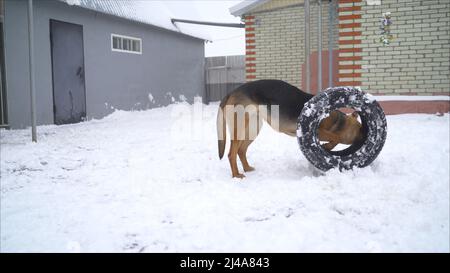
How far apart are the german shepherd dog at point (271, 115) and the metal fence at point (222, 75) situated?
50.7 ft

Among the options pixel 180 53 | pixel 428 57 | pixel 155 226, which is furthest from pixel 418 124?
pixel 180 53

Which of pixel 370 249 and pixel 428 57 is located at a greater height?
pixel 428 57

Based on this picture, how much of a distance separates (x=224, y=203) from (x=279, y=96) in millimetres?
1502

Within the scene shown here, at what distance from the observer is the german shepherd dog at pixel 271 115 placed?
395 centimetres

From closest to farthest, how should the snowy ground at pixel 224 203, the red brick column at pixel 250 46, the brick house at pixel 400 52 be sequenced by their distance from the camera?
the snowy ground at pixel 224 203, the brick house at pixel 400 52, the red brick column at pixel 250 46

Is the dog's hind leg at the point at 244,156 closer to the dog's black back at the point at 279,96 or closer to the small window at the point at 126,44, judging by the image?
the dog's black back at the point at 279,96

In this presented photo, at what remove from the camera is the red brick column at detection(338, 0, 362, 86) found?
24.9 ft

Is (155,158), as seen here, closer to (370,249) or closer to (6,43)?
(370,249)

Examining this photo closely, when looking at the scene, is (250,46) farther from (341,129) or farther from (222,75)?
(341,129)

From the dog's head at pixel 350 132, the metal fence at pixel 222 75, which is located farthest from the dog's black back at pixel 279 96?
the metal fence at pixel 222 75

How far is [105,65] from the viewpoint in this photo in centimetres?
1238

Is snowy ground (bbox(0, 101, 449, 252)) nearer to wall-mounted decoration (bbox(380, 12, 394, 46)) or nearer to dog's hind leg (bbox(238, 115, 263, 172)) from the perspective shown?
dog's hind leg (bbox(238, 115, 263, 172))

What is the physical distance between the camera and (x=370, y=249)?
7.07ft

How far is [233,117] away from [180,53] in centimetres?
1448
